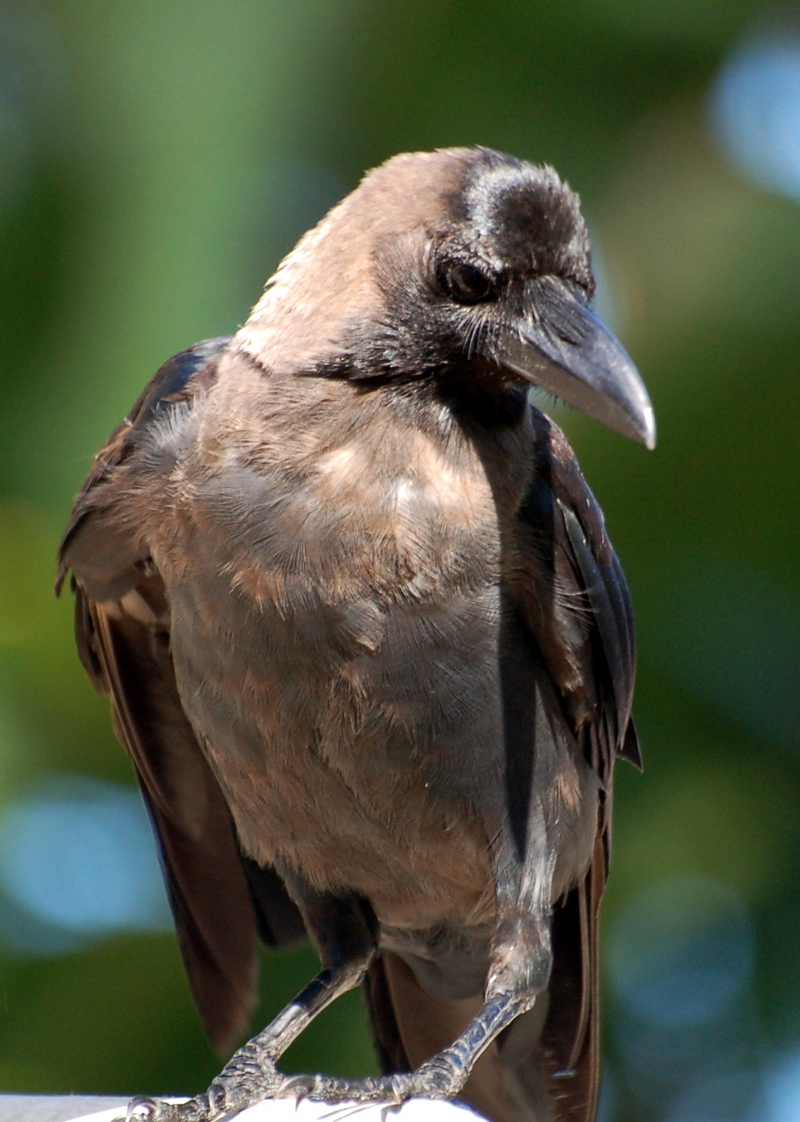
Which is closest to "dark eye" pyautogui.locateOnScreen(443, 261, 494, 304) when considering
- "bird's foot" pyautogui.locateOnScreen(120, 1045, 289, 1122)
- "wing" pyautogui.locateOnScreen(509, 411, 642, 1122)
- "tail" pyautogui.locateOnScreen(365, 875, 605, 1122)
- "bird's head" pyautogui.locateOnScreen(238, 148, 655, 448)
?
"bird's head" pyautogui.locateOnScreen(238, 148, 655, 448)

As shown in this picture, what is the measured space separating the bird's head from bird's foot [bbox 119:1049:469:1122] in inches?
53.3

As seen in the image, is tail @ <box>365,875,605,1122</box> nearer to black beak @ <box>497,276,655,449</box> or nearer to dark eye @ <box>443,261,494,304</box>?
black beak @ <box>497,276,655,449</box>

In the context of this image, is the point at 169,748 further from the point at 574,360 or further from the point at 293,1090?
the point at 574,360

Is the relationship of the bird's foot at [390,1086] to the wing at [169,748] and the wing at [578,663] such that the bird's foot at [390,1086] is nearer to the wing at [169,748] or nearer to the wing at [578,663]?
the wing at [578,663]

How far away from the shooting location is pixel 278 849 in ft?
10.4

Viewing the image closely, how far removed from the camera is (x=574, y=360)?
9.30ft

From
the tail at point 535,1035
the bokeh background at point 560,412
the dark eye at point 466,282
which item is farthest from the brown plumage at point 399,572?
the bokeh background at point 560,412

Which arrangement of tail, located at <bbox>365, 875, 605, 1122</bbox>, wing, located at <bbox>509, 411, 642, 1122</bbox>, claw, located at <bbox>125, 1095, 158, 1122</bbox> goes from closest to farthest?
claw, located at <bbox>125, 1095, 158, 1122</bbox>
wing, located at <bbox>509, 411, 642, 1122</bbox>
tail, located at <bbox>365, 875, 605, 1122</bbox>

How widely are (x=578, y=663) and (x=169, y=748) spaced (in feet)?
3.76

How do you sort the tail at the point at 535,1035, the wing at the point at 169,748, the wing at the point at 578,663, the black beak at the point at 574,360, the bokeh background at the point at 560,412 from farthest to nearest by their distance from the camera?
the bokeh background at the point at 560,412, the tail at the point at 535,1035, the wing at the point at 169,748, the wing at the point at 578,663, the black beak at the point at 574,360

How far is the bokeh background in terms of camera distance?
199 inches

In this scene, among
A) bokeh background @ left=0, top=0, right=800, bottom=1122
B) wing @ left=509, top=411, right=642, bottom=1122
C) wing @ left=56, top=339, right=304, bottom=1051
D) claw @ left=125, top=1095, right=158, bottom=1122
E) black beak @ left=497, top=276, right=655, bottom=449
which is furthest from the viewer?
bokeh background @ left=0, top=0, right=800, bottom=1122

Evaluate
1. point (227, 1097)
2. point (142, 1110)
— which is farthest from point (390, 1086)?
point (142, 1110)

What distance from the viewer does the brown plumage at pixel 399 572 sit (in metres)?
2.83
